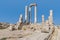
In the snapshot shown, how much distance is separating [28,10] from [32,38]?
3263cm

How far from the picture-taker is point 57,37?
2562cm

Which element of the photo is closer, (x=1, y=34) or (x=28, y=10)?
(x=1, y=34)

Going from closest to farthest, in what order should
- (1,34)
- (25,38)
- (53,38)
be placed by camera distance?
1. (25,38)
2. (1,34)
3. (53,38)

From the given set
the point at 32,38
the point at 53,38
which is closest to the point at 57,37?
the point at 53,38

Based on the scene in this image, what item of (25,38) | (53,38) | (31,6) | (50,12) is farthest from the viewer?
(31,6)

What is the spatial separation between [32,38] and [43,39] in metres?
0.96

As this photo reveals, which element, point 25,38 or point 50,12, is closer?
point 25,38

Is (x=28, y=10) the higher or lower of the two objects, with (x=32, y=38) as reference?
higher

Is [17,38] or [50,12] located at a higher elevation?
[50,12]

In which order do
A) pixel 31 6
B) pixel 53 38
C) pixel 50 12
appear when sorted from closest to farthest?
pixel 53 38 < pixel 50 12 < pixel 31 6

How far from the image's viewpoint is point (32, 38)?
68.3 ft

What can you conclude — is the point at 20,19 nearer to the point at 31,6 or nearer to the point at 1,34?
the point at 31,6

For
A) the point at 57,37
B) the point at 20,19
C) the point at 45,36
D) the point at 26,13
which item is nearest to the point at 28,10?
the point at 26,13

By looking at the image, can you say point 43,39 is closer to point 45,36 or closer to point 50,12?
point 45,36
